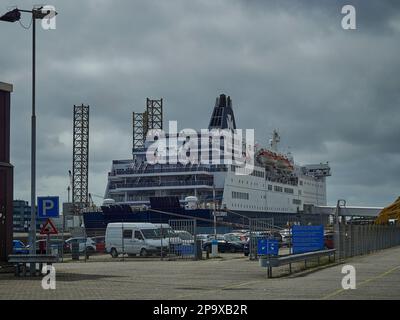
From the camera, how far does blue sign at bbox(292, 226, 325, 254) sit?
30.0m

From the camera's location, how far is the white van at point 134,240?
41.1m

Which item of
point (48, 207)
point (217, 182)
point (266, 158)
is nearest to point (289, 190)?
point (266, 158)

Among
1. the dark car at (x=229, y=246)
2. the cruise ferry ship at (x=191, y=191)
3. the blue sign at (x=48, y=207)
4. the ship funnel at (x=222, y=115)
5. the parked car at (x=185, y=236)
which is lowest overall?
the dark car at (x=229, y=246)

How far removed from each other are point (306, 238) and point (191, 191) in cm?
5021

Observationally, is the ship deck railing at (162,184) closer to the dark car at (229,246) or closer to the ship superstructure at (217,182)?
the ship superstructure at (217,182)

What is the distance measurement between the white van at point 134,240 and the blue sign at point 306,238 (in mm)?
11381

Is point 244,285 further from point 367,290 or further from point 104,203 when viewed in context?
point 104,203

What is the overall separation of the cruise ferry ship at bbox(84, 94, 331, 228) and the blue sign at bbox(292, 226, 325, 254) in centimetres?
3986

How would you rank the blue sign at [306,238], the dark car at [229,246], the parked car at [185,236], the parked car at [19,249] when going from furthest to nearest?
the dark car at [229,246], the parked car at [185,236], the parked car at [19,249], the blue sign at [306,238]

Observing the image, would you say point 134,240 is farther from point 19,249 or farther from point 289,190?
Answer: point 289,190

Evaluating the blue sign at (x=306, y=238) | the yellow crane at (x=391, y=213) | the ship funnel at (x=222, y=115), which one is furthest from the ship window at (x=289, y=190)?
the blue sign at (x=306, y=238)

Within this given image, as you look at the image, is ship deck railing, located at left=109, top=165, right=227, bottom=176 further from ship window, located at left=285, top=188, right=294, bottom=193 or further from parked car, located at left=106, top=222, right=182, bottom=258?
parked car, located at left=106, top=222, right=182, bottom=258

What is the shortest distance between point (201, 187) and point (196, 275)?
5666 centimetres

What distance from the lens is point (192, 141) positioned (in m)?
82.3
